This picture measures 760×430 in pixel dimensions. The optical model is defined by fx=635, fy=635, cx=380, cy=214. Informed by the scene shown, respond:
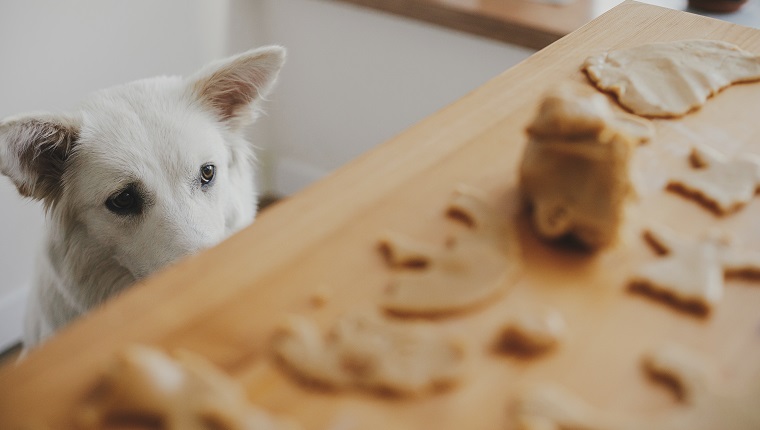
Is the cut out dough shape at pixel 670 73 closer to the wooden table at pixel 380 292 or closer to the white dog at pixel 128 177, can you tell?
the wooden table at pixel 380 292

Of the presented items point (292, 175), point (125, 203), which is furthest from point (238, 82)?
point (292, 175)

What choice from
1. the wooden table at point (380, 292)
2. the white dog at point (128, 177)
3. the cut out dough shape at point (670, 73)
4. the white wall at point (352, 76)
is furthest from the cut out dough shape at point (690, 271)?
the white wall at point (352, 76)

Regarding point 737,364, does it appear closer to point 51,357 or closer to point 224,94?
point 51,357

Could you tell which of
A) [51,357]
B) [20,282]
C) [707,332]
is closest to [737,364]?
[707,332]

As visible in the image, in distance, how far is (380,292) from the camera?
0.51m

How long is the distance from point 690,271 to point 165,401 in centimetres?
42

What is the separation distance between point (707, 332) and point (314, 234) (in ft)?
1.07

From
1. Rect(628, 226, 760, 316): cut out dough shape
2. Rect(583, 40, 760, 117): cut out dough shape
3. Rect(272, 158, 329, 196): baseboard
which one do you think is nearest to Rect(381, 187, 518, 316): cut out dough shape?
Rect(628, 226, 760, 316): cut out dough shape

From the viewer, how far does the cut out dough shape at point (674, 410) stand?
0.41 metres

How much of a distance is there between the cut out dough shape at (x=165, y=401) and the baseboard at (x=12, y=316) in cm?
162

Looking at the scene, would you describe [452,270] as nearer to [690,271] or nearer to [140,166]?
[690,271]

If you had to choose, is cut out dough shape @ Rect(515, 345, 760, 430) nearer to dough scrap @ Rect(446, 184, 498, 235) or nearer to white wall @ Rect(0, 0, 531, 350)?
dough scrap @ Rect(446, 184, 498, 235)

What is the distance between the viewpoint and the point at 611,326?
1.61 ft

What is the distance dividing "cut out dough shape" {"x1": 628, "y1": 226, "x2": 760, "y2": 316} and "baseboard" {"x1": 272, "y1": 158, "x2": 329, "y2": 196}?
6.13 ft
